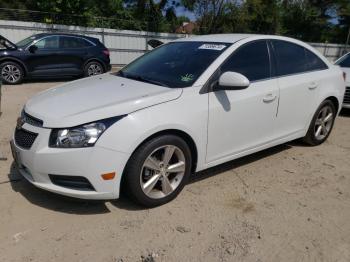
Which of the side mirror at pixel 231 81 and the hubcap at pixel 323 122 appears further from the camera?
the hubcap at pixel 323 122

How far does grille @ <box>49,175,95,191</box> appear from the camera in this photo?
3.06m

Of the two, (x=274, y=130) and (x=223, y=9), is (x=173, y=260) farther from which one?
(x=223, y=9)

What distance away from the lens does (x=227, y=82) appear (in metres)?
3.52

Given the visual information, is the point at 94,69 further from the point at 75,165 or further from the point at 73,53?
the point at 75,165

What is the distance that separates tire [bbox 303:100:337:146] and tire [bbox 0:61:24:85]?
8.55 metres

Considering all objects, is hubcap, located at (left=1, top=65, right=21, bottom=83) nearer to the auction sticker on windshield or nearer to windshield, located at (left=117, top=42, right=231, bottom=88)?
windshield, located at (left=117, top=42, right=231, bottom=88)

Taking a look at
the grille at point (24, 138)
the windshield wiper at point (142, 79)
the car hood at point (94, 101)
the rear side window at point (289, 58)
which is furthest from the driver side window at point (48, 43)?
the rear side window at point (289, 58)

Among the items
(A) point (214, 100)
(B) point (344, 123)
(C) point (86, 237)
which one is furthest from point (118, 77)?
(B) point (344, 123)

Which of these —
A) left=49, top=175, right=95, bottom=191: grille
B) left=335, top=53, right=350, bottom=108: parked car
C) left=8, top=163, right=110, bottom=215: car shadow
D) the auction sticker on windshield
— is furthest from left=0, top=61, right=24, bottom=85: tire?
left=335, top=53, right=350, bottom=108: parked car

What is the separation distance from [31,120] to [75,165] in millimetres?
700

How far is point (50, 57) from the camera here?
11.0m

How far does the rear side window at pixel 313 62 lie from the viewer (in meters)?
4.91

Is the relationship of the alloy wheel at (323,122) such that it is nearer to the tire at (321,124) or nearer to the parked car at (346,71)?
the tire at (321,124)

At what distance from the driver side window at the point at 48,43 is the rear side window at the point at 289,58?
8434 mm
